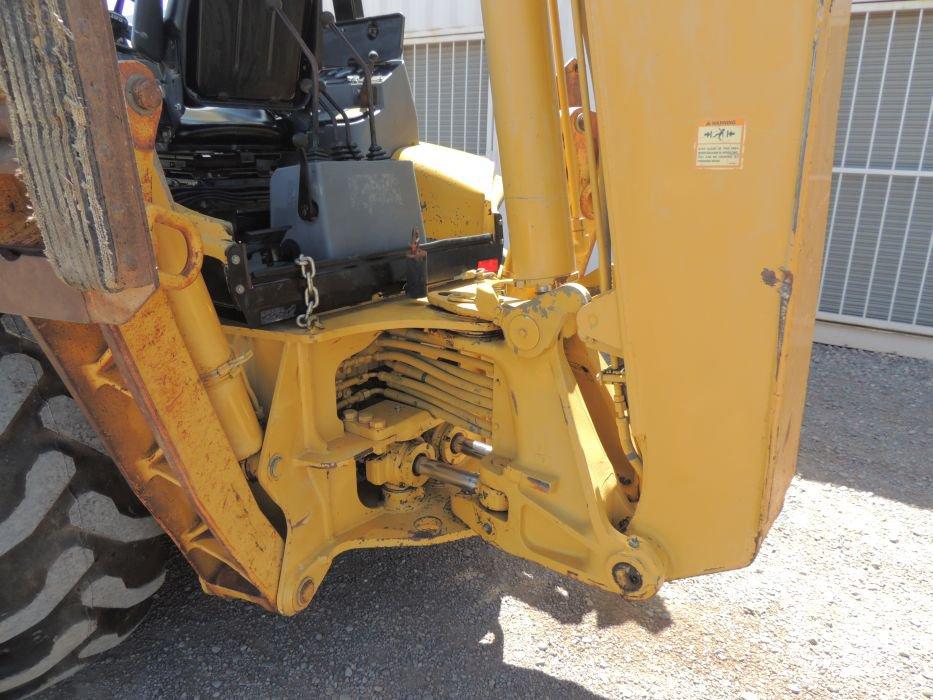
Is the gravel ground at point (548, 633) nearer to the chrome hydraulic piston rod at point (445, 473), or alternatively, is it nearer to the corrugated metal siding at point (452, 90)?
the chrome hydraulic piston rod at point (445, 473)

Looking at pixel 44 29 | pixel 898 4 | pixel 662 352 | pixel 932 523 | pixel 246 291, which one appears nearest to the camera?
pixel 44 29

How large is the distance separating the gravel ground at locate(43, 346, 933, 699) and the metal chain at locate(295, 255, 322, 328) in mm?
1076

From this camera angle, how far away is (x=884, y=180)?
5148 mm

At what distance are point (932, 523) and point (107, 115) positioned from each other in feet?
11.5

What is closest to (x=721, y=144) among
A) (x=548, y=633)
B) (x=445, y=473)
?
(x=445, y=473)

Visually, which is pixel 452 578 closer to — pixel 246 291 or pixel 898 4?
pixel 246 291

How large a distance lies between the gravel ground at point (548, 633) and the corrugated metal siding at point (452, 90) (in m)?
5.02

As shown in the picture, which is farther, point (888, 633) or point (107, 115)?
point (888, 633)

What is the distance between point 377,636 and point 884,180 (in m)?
5.03

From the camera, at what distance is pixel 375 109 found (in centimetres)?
267

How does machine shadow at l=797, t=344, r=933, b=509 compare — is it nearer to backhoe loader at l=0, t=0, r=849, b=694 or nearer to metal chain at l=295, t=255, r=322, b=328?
backhoe loader at l=0, t=0, r=849, b=694

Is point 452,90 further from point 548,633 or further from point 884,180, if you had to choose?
point 548,633

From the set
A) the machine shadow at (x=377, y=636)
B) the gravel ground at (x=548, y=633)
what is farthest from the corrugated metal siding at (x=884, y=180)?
the machine shadow at (x=377, y=636)

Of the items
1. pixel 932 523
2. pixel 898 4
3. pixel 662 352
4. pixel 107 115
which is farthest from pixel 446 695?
pixel 898 4
